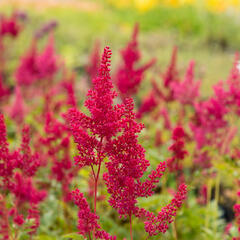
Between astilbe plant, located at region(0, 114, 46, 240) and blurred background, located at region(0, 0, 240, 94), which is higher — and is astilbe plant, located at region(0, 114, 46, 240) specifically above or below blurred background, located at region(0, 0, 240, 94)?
A: below

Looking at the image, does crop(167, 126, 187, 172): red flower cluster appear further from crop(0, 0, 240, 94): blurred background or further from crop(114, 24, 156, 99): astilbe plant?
crop(0, 0, 240, 94): blurred background

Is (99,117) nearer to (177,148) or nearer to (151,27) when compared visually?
(177,148)

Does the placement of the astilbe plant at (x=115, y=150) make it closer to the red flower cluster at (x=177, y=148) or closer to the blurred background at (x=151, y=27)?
the red flower cluster at (x=177, y=148)

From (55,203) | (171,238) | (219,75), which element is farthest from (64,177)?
(219,75)

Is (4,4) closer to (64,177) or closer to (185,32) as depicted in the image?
(185,32)

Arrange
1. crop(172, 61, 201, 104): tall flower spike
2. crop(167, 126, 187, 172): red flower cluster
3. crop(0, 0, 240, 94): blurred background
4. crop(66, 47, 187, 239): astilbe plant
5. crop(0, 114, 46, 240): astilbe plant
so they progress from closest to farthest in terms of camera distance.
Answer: crop(66, 47, 187, 239): astilbe plant < crop(0, 114, 46, 240): astilbe plant < crop(167, 126, 187, 172): red flower cluster < crop(172, 61, 201, 104): tall flower spike < crop(0, 0, 240, 94): blurred background

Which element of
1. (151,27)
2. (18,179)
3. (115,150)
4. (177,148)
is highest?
(151,27)

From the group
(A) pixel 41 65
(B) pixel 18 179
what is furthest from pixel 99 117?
(A) pixel 41 65

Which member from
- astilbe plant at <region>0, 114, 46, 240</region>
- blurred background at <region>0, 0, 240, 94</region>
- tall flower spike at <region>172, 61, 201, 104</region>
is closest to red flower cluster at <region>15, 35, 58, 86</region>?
tall flower spike at <region>172, 61, 201, 104</region>

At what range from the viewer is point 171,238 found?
354 cm

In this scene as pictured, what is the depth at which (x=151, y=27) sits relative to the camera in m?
17.4

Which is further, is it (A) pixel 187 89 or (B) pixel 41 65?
(B) pixel 41 65

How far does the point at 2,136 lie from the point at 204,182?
2.31 metres

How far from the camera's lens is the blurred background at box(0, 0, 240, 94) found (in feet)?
38.9
